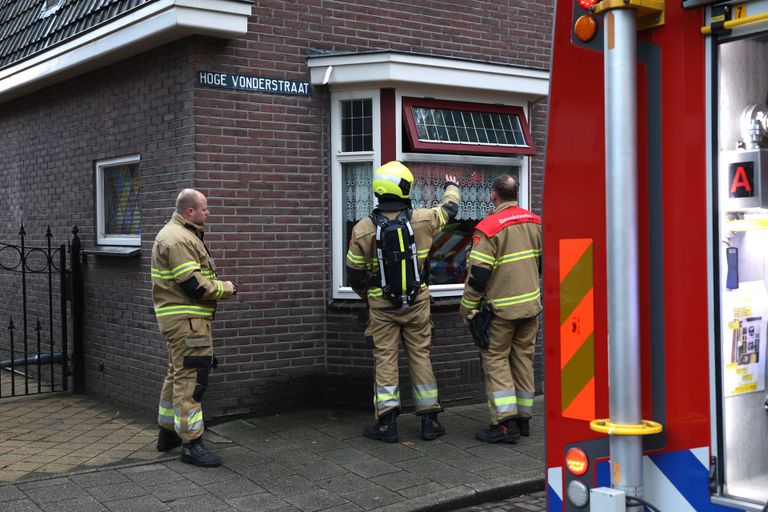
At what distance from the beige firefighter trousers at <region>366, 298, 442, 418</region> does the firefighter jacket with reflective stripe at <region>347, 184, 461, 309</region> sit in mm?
111

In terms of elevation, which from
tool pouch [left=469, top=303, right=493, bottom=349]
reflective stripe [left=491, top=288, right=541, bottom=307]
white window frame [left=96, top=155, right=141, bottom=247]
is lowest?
tool pouch [left=469, top=303, right=493, bottom=349]

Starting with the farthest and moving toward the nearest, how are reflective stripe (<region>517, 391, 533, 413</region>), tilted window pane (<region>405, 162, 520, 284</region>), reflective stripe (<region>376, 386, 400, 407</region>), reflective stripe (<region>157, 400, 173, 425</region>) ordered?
tilted window pane (<region>405, 162, 520, 284</region>) → reflective stripe (<region>517, 391, 533, 413</region>) → reflective stripe (<region>376, 386, 400, 407</region>) → reflective stripe (<region>157, 400, 173, 425</region>)

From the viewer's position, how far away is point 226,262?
7.17 metres

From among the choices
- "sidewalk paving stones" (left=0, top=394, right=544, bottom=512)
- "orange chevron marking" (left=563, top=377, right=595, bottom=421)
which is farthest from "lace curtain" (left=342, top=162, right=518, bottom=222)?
"orange chevron marking" (left=563, top=377, right=595, bottom=421)

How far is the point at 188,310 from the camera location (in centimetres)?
603

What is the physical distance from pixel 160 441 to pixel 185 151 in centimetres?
228

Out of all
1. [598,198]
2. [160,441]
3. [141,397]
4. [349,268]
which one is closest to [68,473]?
[160,441]

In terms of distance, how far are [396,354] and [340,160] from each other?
192cm

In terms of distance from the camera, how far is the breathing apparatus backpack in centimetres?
654

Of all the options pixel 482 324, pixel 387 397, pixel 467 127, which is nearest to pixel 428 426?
pixel 387 397

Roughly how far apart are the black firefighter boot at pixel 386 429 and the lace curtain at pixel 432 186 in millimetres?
1938

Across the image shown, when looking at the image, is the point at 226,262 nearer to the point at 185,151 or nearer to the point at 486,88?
the point at 185,151

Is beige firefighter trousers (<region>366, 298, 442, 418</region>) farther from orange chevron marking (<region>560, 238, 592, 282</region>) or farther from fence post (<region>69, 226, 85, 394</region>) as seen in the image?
orange chevron marking (<region>560, 238, 592, 282</region>)

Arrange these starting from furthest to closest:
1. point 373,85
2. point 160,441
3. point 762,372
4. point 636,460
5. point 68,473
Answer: point 373,85 < point 160,441 < point 68,473 < point 762,372 < point 636,460
